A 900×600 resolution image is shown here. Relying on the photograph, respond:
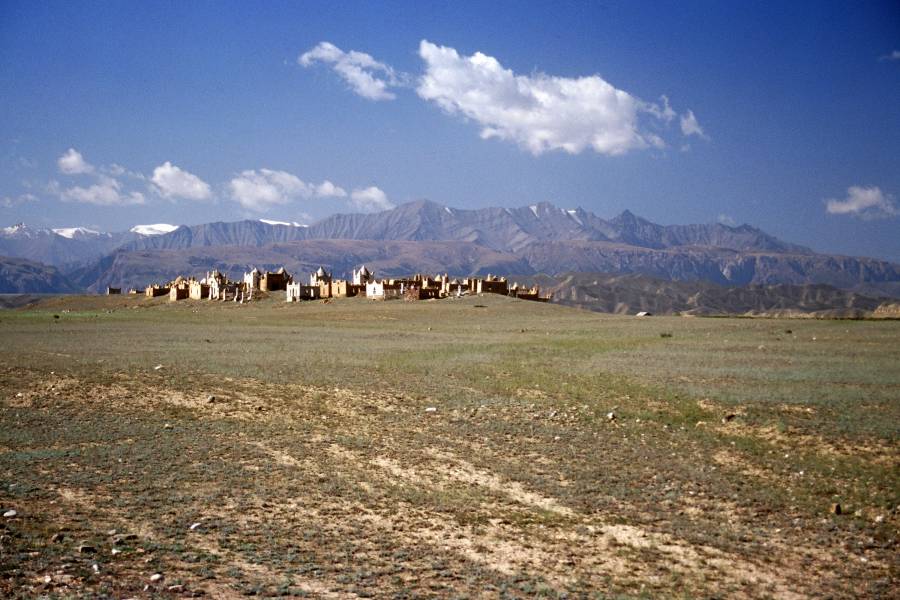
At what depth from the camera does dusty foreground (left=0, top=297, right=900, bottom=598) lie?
939 cm

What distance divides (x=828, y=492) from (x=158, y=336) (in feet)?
130

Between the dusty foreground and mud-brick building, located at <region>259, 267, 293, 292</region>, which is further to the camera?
mud-brick building, located at <region>259, 267, 293, 292</region>

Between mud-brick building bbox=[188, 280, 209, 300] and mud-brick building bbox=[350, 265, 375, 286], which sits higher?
mud-brick building bbox=[350, 265, 375, 286]

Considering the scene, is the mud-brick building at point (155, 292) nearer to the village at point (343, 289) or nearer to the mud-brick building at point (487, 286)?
the village at point (343, 289)

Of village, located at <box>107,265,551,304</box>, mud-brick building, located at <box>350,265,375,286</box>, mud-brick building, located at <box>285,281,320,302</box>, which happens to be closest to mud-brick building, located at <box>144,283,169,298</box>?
village, located at <box>107,265,551,304</box>

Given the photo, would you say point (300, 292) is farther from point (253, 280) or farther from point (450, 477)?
point (450, 477)

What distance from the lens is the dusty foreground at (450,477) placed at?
9391 millimetres

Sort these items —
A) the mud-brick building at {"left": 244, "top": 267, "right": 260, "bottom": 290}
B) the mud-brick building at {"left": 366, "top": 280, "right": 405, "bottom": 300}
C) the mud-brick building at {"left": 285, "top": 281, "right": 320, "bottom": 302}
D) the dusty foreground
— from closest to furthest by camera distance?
1. the dusty foreground
2. the mud-brick building at {"left": 366, "top": 280, "right": 405, "bottom": 300}
3. the mud-brick building at {"left": 285, "top": 281, "right": 320, "bottom": 302}
4. the mud-brick building at {"left": 244, "top": 267, "right": 260, "bottom": 290}

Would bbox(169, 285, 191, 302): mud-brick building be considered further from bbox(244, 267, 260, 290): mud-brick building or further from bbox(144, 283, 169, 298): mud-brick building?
bbox(244, 267, 260, 290): mud-brick building

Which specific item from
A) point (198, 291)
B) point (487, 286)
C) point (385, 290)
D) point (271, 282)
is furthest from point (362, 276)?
point (198, 291)

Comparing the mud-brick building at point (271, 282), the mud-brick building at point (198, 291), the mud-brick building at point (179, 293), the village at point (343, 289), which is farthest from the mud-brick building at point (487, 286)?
the mud-brick building at point (179, 293)

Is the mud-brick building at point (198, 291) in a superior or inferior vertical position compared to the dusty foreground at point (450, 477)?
superior

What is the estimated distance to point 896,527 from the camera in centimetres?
1140

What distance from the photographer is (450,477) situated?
14.1m
